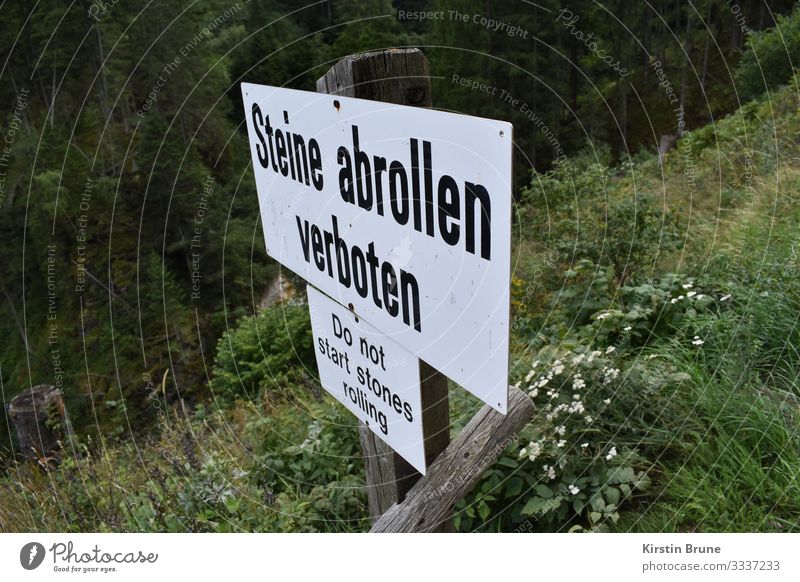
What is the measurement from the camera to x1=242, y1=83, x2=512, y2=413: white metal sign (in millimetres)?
1180

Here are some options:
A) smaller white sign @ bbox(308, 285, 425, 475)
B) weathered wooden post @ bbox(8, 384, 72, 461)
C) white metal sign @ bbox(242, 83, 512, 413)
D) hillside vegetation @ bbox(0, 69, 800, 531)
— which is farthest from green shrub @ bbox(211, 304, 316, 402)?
white metal sign @ bbox(242, 83, 512, 413)

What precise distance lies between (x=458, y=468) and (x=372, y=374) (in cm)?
36

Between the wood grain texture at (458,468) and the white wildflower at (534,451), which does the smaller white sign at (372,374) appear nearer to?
the wood grain texture at (458,468)

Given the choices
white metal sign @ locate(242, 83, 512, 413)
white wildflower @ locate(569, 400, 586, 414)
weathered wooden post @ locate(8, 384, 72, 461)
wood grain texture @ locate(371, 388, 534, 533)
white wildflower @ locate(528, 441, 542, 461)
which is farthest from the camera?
weathered wooden post @ locate(8, 384, 72, 461)

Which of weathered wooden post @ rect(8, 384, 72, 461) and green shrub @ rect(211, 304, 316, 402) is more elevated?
weathered wooden post @ rect(8, 384, 72, 461)

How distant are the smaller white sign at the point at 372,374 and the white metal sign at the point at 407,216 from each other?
72mm

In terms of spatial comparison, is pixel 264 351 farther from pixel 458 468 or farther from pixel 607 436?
pixel 458 468

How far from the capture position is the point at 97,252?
23.5 m

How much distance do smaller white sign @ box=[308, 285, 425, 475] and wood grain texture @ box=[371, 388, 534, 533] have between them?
13 centimetres

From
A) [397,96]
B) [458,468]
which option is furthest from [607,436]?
[397,96]

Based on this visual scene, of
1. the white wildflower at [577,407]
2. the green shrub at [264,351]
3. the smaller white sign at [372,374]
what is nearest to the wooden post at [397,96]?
the smaller white sign at [372,374]

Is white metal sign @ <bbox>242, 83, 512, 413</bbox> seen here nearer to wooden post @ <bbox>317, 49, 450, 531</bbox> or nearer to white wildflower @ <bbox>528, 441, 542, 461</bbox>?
wooden post @ <bbox>317, 49, 450, 531</bbox>

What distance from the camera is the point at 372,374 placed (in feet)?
5.89
